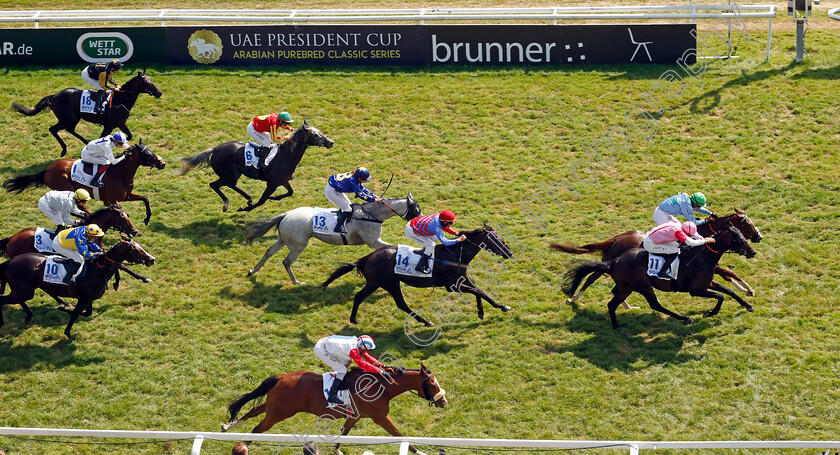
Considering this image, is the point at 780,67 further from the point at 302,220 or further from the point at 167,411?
the point at 167,411

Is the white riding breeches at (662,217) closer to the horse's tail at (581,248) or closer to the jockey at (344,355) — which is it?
the horse's tail at (581,248)

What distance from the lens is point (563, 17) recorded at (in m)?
23.9

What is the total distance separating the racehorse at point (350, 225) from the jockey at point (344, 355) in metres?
3.99

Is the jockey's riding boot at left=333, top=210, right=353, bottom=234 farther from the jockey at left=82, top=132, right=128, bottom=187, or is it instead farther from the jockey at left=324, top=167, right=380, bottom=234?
the jockey at left=82, top=132, right=128, bottom=187

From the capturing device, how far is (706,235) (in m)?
15.4

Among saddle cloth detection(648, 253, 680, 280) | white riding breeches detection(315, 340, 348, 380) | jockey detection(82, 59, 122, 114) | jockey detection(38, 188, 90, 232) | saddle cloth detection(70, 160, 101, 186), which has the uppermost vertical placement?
jockey detection(82, 59, 122, 114)

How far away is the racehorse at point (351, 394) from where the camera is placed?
12.1m

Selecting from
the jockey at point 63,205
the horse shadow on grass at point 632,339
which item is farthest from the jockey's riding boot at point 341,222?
the jockey at point 63,205

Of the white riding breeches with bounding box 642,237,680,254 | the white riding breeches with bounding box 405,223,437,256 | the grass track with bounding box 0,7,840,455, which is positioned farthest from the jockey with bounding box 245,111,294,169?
the white riding breeches with bounding box 642,237,680,254

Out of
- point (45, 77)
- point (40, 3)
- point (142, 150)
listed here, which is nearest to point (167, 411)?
point (142, 150)

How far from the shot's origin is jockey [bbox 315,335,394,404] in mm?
12070

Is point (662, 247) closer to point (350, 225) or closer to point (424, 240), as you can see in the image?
point (424, 240)

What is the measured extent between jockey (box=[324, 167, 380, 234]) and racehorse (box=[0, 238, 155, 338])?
326 centimetres

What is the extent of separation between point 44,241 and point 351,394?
A: 6.40m
